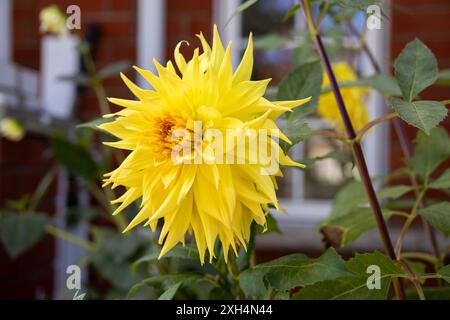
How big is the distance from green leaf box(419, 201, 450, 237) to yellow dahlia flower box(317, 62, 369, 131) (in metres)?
0.21

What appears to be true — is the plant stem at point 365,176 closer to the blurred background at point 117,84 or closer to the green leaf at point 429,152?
the green leaf at point 429,152

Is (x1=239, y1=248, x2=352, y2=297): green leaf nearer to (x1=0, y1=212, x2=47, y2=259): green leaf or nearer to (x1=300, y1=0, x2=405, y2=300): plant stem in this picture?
(x1=300, y1=0, x2=405, y2=300): plant stem

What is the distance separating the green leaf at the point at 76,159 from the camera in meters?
1.29

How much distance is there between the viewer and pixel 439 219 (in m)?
0.44

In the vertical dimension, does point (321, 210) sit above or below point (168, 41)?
below

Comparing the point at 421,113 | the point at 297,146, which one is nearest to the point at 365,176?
the point at 421,113

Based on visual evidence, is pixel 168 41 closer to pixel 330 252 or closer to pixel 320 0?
pixel 320 0

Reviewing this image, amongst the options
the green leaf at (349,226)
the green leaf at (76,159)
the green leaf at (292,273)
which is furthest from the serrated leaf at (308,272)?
the green leaf at (76,159)

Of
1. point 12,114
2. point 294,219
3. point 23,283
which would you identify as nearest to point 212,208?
point 12,114

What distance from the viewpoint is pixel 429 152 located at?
0.58 metres

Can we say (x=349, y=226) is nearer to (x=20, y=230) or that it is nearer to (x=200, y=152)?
(x=200, y=152)

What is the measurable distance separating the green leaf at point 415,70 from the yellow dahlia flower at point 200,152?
107mm

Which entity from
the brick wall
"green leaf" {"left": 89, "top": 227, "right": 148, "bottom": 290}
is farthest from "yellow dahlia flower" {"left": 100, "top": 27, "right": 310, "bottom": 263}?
the brick wall
